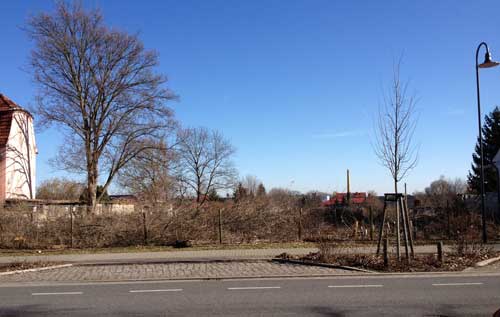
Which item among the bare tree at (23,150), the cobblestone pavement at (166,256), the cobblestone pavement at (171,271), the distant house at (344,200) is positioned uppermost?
the bare tree at (23,150)

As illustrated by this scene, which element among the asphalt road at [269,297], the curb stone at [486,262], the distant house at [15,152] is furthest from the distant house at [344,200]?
the distant house at [15,152]

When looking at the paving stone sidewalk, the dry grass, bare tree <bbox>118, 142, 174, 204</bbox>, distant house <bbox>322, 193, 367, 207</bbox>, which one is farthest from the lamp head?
bare tree <bbox>118, 142, 174, 204</bbox>

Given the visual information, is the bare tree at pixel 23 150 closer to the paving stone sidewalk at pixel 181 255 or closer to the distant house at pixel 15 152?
the distant house at pixel 15 152

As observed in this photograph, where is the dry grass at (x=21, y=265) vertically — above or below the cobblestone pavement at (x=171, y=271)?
above

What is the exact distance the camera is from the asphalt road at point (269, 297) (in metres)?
7.88

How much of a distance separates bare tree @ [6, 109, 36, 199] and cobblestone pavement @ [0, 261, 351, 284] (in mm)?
23770

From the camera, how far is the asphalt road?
25.8ft

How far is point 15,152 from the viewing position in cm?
3462

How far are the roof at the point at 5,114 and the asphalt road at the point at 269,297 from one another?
26029mm

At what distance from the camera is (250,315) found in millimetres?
7590

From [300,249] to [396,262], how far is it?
17.7ft

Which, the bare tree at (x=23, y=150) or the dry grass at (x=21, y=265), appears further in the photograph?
the bare tree at (x=23, y=150)

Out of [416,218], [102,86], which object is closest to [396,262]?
[416,218]

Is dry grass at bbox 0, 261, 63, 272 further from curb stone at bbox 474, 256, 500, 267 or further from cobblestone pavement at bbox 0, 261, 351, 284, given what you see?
curb stone at bbox 474, 256, 500, 267
